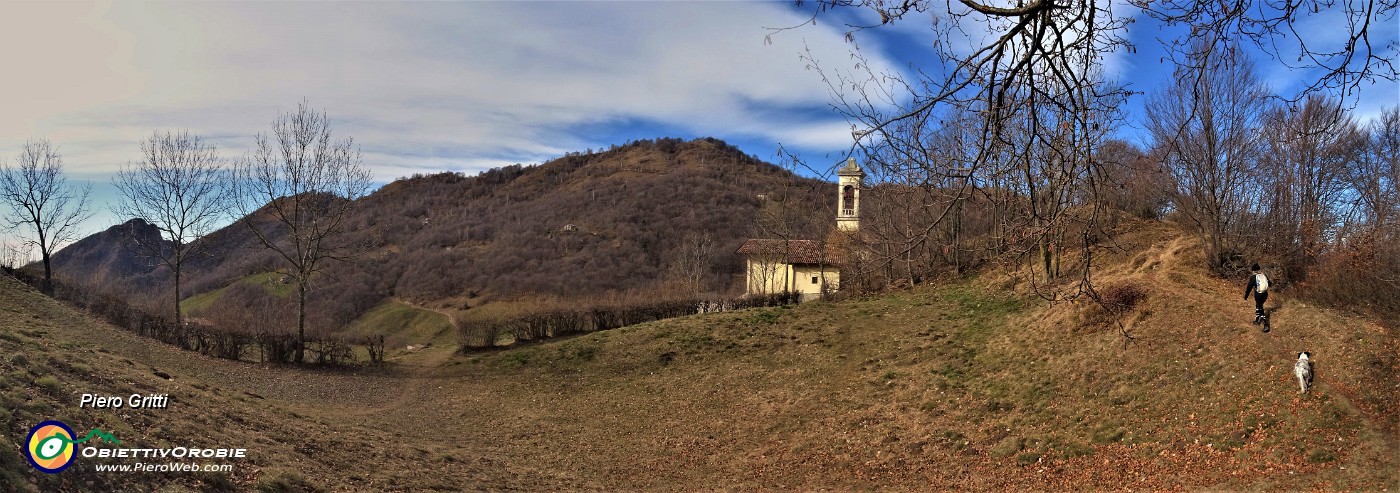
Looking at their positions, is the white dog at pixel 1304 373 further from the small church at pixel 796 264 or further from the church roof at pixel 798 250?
the church roof at pixel 798 250

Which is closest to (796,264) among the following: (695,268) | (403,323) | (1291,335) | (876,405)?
(695,268)

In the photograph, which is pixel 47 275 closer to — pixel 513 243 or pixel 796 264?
pixel 796 264

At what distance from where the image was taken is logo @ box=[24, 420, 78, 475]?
501 centimetres

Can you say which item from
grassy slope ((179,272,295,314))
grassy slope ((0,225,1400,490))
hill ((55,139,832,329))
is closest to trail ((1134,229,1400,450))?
grassy slope ((0,225,1400,490))

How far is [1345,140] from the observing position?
15.0 metres

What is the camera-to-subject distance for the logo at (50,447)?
5.01 meters

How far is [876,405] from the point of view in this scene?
13586 mm

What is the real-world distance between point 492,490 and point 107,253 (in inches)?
1621

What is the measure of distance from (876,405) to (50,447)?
40.7ft

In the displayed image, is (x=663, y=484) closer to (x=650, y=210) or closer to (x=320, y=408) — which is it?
(x=320, y=408)

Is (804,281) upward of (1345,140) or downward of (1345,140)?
downward

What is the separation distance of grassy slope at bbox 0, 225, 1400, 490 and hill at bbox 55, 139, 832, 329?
16.4 meters

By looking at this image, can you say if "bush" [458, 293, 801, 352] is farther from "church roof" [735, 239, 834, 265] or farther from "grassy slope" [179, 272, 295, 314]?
"grassy slope" [179, 272, 295, 314]

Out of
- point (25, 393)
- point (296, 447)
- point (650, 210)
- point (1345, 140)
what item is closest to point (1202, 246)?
point (1345, 140)
